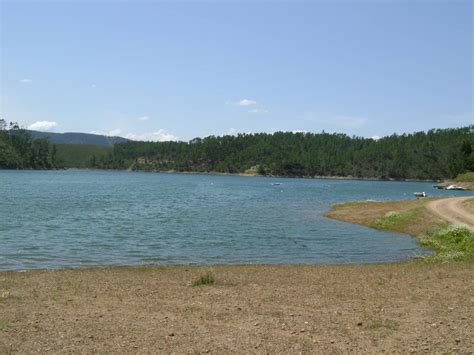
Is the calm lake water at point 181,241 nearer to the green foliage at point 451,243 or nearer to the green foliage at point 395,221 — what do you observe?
the green foliage at point 451,243

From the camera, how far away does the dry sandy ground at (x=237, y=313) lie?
34.8ft

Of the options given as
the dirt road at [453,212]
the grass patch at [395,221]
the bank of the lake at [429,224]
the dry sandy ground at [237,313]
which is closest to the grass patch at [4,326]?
the dry sandy ground at [237,313]

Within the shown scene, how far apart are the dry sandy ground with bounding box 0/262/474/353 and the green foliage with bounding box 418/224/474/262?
4.91m

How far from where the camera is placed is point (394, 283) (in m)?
18.3

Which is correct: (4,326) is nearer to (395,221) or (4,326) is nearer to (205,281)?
(205,281)

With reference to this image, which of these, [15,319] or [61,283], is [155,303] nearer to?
[15,319]

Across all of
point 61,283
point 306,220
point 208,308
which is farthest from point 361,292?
point 306,220

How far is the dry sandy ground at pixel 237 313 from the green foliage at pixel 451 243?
4.91 m

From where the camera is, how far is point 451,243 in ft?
100

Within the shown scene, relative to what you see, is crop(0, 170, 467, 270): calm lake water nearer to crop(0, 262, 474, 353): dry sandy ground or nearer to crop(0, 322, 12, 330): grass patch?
crop(0, 262, 474, 353): dry sandy ground

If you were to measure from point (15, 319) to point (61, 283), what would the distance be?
5708 mm

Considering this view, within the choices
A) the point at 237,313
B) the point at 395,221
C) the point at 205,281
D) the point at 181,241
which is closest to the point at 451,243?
the point at 395,221

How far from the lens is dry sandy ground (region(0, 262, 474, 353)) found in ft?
34.8

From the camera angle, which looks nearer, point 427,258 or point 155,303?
point 155,303
